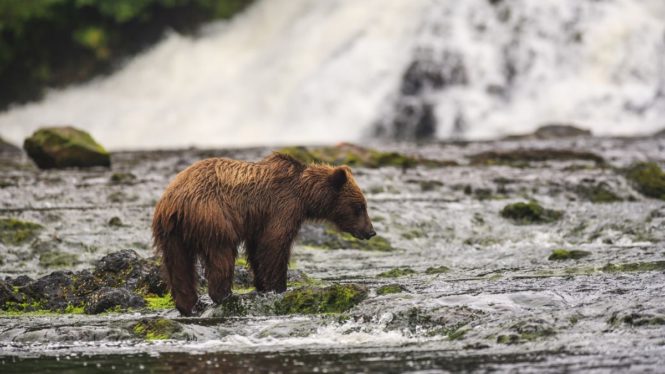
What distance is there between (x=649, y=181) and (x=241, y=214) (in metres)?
10.7

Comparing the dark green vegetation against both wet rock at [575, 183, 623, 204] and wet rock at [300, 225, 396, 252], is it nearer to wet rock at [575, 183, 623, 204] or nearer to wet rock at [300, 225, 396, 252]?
wet rock at [575, 183, 623, 204]

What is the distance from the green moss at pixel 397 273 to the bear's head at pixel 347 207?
1.16m

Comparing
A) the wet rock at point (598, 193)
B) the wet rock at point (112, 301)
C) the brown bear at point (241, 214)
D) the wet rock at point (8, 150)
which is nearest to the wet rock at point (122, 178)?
the wet rock at point (598, 193)

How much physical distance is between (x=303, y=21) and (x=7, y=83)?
10743mm

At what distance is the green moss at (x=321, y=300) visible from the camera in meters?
9.58

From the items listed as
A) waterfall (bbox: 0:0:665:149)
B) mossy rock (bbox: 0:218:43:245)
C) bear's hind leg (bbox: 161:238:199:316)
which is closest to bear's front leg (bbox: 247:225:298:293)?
bear's hind leg (bbox: 161:238:199:316)

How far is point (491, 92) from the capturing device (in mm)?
34469

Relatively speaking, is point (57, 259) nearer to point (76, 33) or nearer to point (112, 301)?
point (112, 301)

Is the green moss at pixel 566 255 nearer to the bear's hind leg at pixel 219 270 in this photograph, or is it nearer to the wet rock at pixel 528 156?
the bear's hind leg at pixel 219 270

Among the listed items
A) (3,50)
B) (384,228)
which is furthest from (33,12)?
(384,228)

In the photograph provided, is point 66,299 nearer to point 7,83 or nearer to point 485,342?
point 485,342

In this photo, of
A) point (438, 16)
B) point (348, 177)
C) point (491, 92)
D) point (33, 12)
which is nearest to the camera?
point (348, 177)

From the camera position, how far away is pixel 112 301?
10445mm

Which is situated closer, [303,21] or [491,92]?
[491,92]
